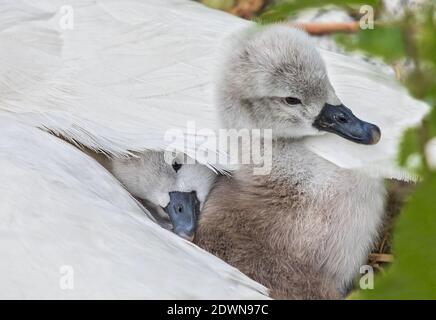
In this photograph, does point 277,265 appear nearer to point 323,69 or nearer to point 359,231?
point 359,231

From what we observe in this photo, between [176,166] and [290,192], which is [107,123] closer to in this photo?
[176,166]

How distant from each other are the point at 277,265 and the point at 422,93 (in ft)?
3.19

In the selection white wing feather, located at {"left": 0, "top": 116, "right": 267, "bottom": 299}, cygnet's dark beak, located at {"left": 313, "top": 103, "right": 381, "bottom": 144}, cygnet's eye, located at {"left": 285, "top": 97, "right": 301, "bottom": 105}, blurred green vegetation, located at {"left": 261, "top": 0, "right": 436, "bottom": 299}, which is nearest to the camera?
blurred green vegetation, located at {"left": 261, "top": 0, "right": 436, "bottom": 299}

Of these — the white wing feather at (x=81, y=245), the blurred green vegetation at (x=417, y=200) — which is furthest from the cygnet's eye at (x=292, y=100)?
the blurred green vegetation at (x=417, y=200)

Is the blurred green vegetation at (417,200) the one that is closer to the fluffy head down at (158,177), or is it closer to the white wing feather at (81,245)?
the white wing feather at (81,245)

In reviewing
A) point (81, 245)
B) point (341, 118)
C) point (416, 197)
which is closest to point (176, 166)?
point (341, 118)

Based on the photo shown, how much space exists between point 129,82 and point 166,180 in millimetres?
218

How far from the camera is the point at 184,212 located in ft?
4.89

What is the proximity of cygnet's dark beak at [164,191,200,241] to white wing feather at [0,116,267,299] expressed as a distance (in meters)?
0.14

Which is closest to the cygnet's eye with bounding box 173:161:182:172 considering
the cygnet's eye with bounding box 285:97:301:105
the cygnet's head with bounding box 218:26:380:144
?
the cygnet's head with bounding box 218:26:380:144

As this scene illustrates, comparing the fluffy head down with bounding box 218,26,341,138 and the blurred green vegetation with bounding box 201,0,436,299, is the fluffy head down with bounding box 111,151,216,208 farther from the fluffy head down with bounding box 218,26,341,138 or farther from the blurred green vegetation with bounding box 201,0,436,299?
the blurred green vegetation with bounding box 201,0,436,299

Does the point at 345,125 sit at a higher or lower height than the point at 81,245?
higher

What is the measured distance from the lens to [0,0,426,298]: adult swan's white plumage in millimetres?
1085

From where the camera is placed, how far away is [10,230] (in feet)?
3.66
